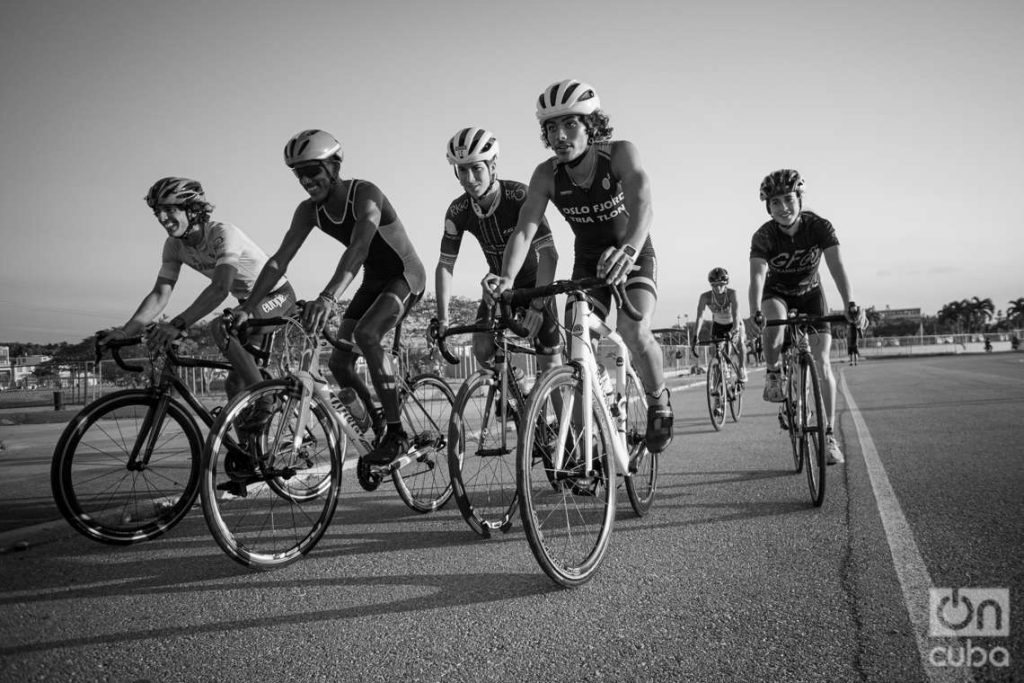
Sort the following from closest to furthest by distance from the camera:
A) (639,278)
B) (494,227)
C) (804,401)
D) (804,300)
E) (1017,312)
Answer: (639,278), (804,401), (494,227), (804,300), (1017,312)

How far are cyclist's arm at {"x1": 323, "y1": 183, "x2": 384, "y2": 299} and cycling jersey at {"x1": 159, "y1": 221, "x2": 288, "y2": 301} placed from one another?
108 cm

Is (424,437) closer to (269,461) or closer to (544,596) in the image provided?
(269,461)

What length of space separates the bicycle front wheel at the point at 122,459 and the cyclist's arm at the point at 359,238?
50.5 inches

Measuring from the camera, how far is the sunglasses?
4391mm

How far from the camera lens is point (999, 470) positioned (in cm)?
507

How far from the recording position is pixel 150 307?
4.77 meters

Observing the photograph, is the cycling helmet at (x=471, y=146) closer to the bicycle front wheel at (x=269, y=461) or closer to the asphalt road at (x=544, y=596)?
the bicycle front wheel at (x=269, y=461)

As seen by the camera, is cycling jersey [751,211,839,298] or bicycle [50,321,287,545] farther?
cycling jersey [751,211,839,298]

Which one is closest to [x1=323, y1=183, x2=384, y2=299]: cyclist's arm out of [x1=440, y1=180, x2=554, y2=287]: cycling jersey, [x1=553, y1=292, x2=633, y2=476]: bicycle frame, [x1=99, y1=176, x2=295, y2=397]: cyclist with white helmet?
[x1=99, y1=176, x2=295, y2=397]: cyclist with white helmet

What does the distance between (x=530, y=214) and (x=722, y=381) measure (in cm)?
588

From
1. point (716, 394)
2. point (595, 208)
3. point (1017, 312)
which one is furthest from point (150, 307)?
point (1017, 312)

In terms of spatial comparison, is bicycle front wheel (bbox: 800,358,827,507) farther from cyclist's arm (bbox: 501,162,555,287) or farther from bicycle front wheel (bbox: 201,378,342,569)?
bicycle front wheel (bbox: 201,378,342,569)

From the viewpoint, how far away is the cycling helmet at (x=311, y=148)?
434 centimetres

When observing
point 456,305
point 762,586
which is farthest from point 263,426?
point 456,305
